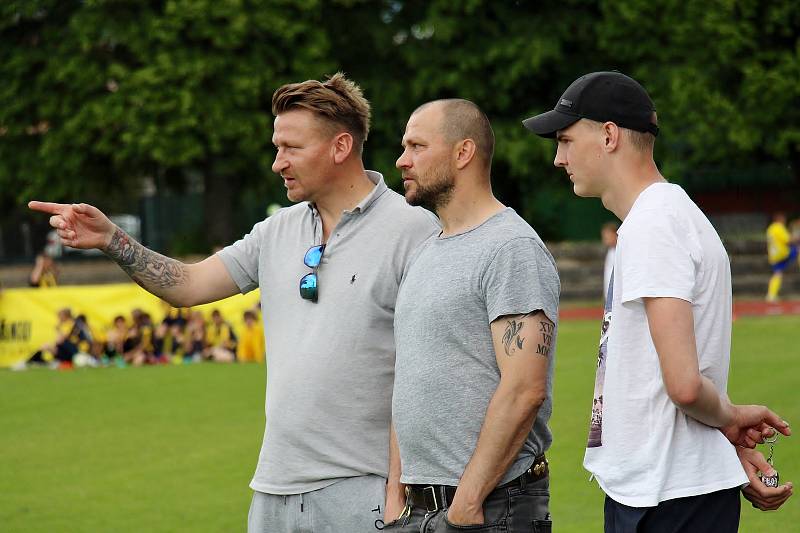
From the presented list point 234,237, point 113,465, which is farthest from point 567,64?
point 113,465

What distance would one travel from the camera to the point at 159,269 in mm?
4918

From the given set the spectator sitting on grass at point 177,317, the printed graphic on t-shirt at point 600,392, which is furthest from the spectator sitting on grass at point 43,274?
the printed graphic on t-shirt at point 600,392

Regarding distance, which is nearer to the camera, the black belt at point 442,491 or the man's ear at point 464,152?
the black belt at point 442,491

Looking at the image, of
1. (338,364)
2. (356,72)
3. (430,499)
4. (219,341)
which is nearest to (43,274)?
(219,341)

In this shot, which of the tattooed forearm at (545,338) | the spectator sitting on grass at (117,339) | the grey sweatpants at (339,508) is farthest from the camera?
the spectator sitting on grass at (117,339)

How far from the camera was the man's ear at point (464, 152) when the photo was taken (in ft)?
14.0

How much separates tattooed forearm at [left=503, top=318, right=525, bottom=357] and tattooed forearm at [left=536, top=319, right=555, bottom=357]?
67 mm

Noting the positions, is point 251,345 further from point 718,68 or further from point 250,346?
point 718,68

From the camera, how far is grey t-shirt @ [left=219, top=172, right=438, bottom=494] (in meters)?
4.48

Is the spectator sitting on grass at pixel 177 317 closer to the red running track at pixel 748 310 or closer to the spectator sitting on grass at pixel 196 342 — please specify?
the spectator sitting on grass at pixel 196 342

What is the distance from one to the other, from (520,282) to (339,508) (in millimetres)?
1113

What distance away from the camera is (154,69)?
3284 centimetres

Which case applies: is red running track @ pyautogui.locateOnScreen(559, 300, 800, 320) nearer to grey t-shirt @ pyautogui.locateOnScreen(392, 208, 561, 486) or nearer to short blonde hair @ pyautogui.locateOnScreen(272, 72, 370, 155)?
short blonde hair @ pyautogui.locateOnScreen(272, 72, 370, 155)

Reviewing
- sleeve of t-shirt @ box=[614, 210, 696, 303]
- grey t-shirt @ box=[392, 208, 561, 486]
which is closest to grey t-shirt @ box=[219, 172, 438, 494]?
grey t-shirt @ box=[392, 208, 561, 486]
